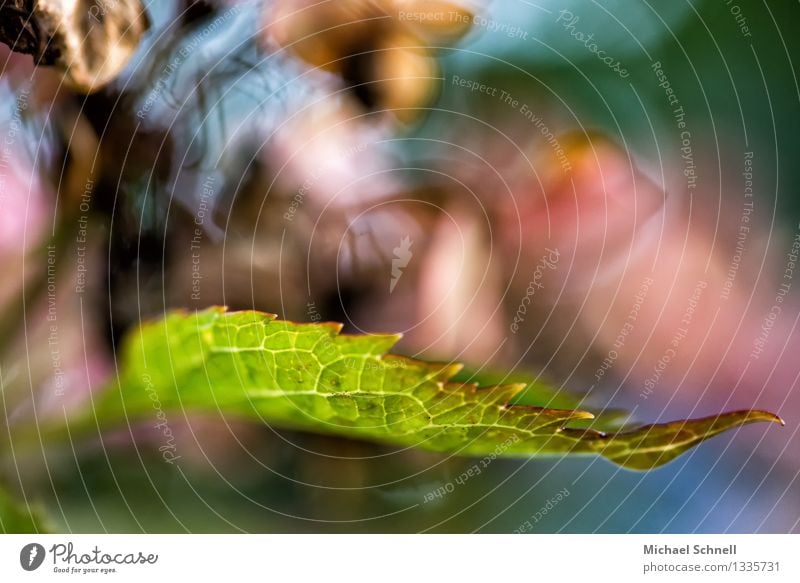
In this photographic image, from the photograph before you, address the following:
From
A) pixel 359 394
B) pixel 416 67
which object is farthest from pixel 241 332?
pixel 416 67

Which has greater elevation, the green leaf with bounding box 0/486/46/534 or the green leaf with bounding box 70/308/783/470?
the green leaf with bounding box 70/308/783/470

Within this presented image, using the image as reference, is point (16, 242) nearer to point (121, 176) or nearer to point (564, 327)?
point (121, 176)

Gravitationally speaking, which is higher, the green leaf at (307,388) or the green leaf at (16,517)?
the green leaf at (307,388)

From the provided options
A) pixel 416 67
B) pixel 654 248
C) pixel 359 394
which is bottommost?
pixel 359 394

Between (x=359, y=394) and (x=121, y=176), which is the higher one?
(x=121, y=176)
